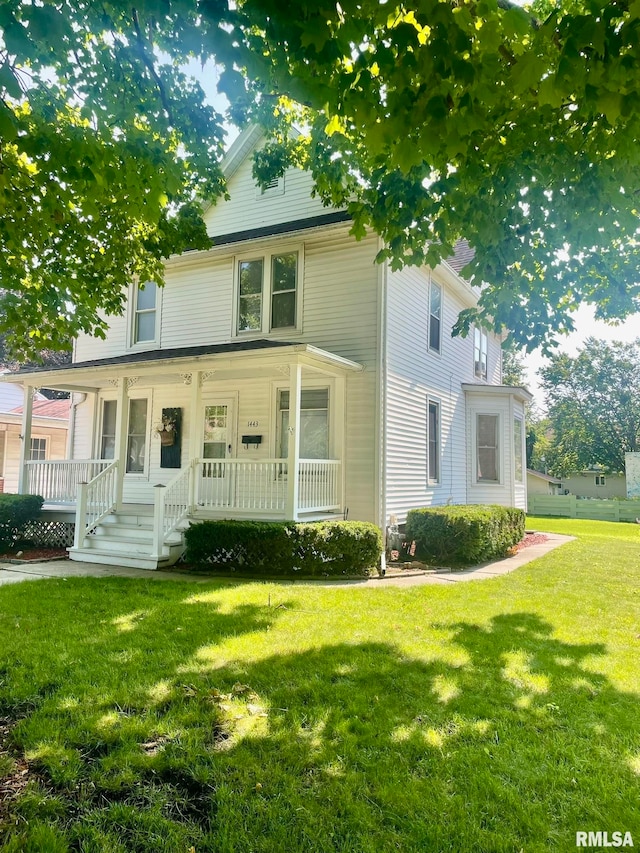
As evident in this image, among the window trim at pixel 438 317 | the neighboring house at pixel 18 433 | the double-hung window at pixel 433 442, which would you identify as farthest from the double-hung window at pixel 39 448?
the window trim at pixel 438 317

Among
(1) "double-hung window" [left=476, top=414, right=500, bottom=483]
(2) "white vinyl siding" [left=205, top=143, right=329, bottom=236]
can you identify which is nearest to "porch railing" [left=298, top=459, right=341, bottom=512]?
(2) "white vinyl siding" [left=205, top=143, right=329, bottom=236]

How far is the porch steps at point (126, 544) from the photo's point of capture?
9312 mm

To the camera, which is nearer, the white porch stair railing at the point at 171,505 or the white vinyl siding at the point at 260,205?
the white porch stair railing at the point at 171,505

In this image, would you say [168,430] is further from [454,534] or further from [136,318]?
[454,534]

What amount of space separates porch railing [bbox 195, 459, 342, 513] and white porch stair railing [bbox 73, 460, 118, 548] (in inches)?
72.2

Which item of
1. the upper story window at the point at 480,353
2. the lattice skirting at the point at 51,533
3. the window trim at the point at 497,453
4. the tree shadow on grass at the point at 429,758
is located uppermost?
the upper story window at the point at 480,353

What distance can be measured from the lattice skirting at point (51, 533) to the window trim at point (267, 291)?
18.8 feet

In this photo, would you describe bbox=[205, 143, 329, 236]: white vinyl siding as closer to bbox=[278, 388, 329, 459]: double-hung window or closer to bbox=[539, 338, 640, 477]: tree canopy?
bbox=[278, 388, 329, 459]: double-hung window

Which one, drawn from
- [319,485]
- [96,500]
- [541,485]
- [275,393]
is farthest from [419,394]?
[541,485]

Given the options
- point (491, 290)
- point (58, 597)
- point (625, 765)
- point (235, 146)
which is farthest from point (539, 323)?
point (235, 146)

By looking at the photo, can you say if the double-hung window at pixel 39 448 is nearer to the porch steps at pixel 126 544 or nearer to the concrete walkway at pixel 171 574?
the porch steps at pixel 126 544

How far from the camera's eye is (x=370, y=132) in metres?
3.47

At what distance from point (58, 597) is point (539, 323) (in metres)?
6.85

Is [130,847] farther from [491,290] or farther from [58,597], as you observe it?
[491,290]
